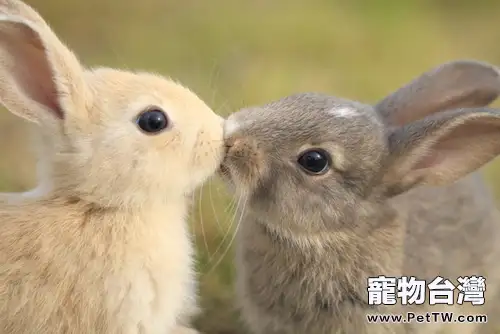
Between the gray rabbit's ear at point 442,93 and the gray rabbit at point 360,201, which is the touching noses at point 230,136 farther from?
the gray rabbit's ear at point 442,93

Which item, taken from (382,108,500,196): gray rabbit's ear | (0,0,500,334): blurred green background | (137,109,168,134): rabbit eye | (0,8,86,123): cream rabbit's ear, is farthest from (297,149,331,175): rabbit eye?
(0,0,500,334): blurred green background

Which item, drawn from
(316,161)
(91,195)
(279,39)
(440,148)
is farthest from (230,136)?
(279,39)

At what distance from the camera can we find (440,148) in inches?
44.8

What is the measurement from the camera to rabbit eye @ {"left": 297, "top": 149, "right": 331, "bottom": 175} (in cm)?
115

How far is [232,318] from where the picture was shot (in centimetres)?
138

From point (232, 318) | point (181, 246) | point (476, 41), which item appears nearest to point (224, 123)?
point (181, 246)

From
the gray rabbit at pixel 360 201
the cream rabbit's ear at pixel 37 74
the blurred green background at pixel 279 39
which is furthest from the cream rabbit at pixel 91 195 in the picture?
the blurred green background at pixel 279 39

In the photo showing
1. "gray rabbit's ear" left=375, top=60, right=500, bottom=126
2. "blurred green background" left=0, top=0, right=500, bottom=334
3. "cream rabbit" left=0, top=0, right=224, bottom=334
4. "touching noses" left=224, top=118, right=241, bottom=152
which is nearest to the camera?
"cream rabbit" left=0, top=0, right=224, bottom=334

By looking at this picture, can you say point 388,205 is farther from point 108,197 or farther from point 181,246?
point 108,197

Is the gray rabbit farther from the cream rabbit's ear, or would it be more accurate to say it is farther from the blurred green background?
the blurred green background

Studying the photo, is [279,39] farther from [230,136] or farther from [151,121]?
[151,121]

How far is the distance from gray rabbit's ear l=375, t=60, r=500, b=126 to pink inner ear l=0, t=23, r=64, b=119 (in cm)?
61

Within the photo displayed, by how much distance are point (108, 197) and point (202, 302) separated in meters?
0.41

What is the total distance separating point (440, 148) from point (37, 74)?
2.17 feet
